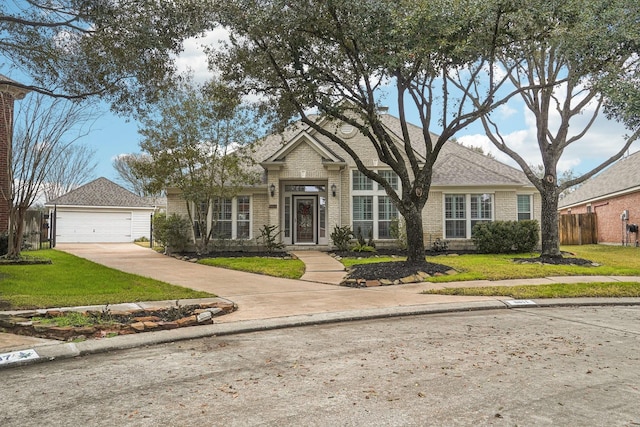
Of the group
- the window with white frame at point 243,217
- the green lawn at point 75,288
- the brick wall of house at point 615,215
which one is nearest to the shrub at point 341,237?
the window with white frame at point 243,217

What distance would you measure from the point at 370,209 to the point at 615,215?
15.3 metres

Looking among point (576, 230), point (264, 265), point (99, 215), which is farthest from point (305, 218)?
point (99, 215)

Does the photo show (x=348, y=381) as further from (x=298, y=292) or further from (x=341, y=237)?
(x=341, y=237)

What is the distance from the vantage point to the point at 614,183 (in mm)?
27031

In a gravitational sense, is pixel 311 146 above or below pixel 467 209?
above

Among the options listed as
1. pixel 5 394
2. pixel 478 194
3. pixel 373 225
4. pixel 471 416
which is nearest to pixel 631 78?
pixel 478 194

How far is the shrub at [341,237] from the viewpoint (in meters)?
18.8

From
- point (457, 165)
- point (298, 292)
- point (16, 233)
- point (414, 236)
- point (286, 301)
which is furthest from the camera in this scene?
point (457, 165)

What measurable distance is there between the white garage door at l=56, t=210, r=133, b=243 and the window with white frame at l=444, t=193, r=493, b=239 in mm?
22607

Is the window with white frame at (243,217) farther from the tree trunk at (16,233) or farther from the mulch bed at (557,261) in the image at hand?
the mulch bed at (557,261)

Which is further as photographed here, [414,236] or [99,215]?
[99,215]

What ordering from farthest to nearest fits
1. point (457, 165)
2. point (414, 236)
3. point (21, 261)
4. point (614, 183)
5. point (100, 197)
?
1. point (100, 197)
2. point (614, 183)
3. point (457, 165)
4. point (21, 261)
5. point (414, 236)

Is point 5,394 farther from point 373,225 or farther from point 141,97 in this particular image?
point 373,225

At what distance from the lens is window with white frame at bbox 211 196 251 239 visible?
65.2 feet
